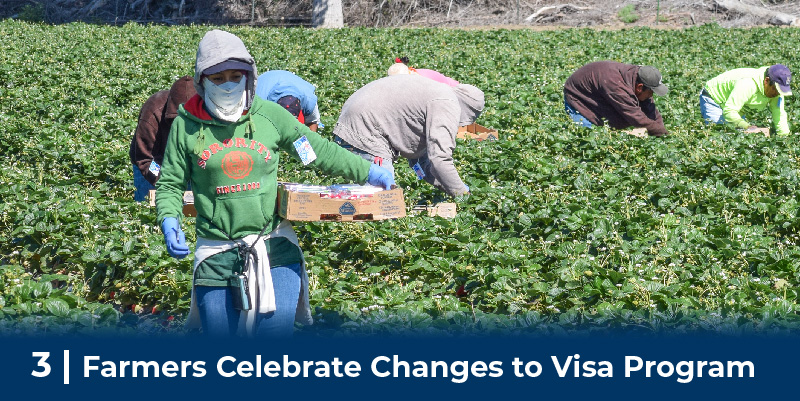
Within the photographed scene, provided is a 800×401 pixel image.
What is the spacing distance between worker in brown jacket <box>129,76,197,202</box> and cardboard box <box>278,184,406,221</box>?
83.2 inches

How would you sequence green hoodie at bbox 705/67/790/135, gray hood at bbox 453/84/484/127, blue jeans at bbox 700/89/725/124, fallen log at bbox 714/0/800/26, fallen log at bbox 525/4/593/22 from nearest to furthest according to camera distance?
gray hood at bbox 453/84/484/127 → green hoodie at bbox 705/67/790/135 → blue jeans at bbox 700/89/725/124 → fallen log at bbox 714/0/800/26 → fallen log at bbox 525/4/593/22

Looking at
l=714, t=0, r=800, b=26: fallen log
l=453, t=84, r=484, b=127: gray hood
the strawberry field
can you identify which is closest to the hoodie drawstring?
the strawberry field

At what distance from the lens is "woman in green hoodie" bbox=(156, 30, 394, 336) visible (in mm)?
3297

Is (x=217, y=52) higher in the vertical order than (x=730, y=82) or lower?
higher

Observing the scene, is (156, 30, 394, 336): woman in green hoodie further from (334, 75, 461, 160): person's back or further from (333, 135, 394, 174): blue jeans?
(334, 75, 461, 160): person's back

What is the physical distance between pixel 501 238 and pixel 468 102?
872mm

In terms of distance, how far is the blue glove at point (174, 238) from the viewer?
3.22 metres

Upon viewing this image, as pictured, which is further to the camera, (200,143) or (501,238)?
(501,238)

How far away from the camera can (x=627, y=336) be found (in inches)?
154

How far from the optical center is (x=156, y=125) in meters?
5.74

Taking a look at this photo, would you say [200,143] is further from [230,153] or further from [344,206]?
[344,206]

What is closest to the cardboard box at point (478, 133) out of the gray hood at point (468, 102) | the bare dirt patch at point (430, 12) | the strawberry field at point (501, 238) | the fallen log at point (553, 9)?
the strawberry field at point (501, 238)

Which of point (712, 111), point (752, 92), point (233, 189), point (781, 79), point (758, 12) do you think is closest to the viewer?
point (233, 189)

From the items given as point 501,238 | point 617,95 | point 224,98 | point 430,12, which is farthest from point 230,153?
point 430,12
